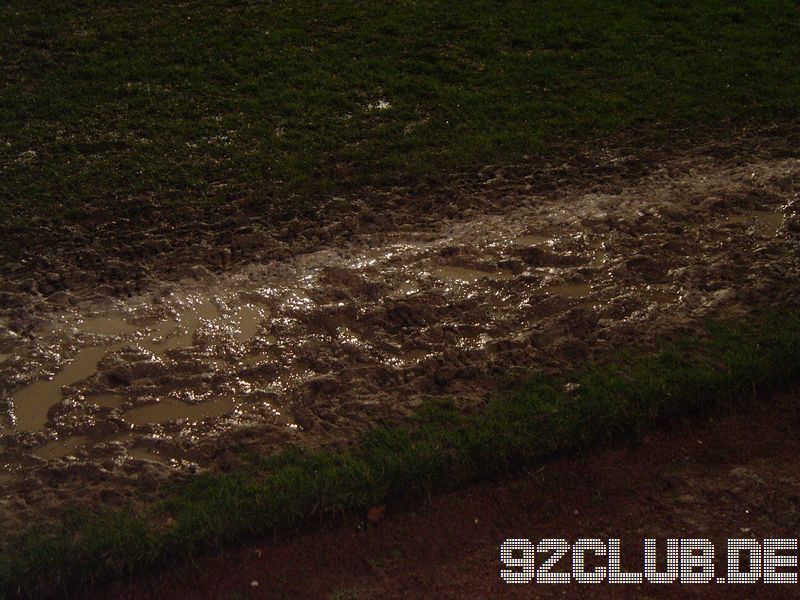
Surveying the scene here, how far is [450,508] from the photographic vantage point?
5.67m

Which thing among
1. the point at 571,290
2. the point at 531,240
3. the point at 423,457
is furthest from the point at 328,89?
the point at 423,457

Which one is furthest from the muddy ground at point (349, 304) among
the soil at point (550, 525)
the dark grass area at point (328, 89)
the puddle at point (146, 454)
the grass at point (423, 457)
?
the soil at point (550, 525)

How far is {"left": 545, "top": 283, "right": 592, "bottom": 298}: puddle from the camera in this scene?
23.8 feet

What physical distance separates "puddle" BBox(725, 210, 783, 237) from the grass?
1223mm

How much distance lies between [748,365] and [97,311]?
5039 mm

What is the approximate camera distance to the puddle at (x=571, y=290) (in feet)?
23.8

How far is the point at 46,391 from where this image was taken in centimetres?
647

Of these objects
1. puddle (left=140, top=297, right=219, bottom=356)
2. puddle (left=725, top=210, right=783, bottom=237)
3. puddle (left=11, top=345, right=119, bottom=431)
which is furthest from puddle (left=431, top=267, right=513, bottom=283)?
puddle (left=11, top=345, right=119, bottom=431)

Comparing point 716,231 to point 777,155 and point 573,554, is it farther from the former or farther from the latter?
point 573,554

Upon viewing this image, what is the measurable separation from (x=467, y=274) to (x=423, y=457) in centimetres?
209

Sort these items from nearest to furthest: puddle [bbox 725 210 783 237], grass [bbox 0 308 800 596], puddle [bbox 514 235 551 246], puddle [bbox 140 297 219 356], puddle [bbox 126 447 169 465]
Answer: grass [bbox 0 308 800 596], puddle [bbox 126 447 169 465], puddle [bbox 140 297 219 356], puddle [bbox 514 235 551 246], puddle [bbox 725 210 783 237]

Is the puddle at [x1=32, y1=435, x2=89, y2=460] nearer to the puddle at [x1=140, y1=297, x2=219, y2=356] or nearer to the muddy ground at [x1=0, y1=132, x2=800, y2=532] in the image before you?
the muddy ground at [x1=0, y1=132, x2=800, y2=532]

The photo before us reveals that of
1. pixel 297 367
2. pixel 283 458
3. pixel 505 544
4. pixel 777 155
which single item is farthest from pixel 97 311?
pixel 777 155

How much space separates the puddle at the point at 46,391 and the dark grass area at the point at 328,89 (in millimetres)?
1639
